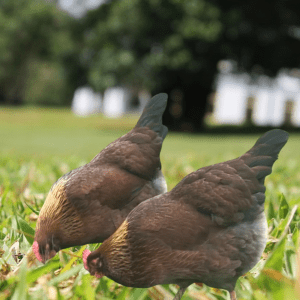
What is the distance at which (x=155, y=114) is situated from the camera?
7.17ft

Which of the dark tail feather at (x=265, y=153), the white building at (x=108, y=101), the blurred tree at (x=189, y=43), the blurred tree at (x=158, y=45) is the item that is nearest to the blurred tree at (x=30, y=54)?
the white building at (x=108, y=101)

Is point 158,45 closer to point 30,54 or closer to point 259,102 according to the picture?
point 259,102

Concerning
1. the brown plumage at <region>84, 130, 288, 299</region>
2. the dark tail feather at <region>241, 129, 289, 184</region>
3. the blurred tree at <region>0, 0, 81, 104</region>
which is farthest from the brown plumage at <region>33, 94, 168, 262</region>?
the blurred tree at <region>0, 0, 81, 104</region>

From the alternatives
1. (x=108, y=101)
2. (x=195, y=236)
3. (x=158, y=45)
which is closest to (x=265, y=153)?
(x=195, y=236)

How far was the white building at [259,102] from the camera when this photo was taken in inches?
1128

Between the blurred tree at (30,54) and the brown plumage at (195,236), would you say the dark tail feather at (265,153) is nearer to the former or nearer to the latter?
the brown plumage at (195,236)

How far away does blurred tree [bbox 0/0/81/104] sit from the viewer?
32844mm

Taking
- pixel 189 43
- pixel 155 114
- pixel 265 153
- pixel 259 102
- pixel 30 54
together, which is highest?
pixel 30 54

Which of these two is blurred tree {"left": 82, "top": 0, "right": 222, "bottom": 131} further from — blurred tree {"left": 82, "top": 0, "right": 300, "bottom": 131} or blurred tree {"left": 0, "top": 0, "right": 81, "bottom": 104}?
blurred tree {"left": 0, "top": 0, "right": 81, "bottom": 104}

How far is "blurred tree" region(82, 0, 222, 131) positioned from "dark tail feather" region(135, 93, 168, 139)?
479 inches

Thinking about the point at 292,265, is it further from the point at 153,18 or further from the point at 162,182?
the point at 153,18

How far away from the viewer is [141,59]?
1602cm

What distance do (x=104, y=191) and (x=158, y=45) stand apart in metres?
14.8

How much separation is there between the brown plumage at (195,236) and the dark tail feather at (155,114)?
1.80 ft
